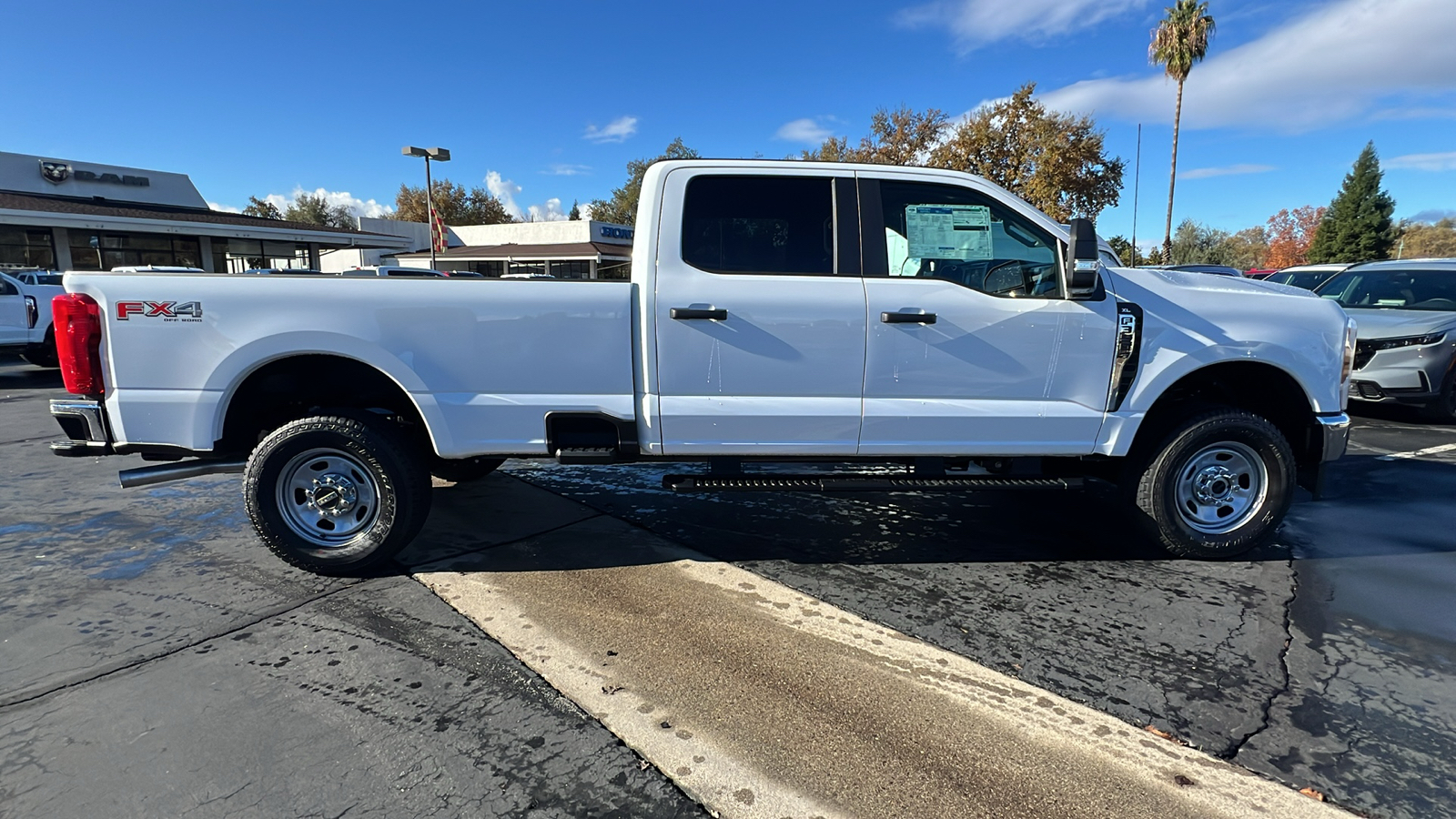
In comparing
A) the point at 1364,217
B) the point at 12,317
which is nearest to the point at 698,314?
the point at 12,317

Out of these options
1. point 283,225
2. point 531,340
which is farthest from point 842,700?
point 283,225

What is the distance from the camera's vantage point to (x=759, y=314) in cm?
371

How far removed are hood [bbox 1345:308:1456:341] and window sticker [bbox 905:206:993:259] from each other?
258 inches

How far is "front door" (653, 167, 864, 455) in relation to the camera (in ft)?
12.2

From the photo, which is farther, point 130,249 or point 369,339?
point 130,249

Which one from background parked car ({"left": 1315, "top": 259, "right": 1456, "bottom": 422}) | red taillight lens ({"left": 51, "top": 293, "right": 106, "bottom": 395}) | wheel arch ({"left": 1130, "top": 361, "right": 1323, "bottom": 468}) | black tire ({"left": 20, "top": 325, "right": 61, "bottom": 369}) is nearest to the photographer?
red taillight lens ({"left": 51, "top": 293, "right": 106, "bottom": 395})

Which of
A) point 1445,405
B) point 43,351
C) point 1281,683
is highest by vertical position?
point 43,351

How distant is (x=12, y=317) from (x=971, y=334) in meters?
16.2

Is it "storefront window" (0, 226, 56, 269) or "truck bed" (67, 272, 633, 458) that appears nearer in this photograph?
"truck bed" (67, 272, 633, 458)

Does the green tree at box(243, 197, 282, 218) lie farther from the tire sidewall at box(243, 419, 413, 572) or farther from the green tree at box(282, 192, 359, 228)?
the tire sidewall at box(243, 419, 413, 572)

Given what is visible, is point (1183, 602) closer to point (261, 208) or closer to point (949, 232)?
point (949, 232)

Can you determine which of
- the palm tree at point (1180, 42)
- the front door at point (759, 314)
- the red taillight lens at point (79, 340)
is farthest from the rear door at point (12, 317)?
the palm tree at point (1180, 42)

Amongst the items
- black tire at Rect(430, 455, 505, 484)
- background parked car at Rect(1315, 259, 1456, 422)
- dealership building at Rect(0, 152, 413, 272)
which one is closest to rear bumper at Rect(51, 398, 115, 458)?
black tire at Rect(430, 455, 505, 484)

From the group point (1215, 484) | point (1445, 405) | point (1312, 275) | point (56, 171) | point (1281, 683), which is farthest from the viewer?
point (56, 171)
